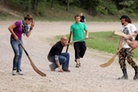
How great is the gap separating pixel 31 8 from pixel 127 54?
30898 mm

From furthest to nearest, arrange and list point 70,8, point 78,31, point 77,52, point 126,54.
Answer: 1. point 70,8
2. point 77,52
3. point 78,31
4. point 126,54

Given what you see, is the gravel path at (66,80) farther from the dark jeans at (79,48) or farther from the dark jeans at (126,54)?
the dark jeans at (126,54)

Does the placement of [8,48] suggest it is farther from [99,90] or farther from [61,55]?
[99,90]

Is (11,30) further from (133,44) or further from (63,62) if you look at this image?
(133,44)

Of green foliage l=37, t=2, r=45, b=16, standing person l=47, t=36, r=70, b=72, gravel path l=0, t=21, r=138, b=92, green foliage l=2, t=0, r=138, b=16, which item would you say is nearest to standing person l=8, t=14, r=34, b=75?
gravel path l=0, t=21, r=138, b=92

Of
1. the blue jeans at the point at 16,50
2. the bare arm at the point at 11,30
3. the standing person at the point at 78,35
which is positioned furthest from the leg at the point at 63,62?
the bare arm at the point at 11,30

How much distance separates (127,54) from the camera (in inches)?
438

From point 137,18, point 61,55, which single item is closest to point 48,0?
point 137,18

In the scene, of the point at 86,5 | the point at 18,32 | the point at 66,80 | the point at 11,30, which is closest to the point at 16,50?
the point at 18,32

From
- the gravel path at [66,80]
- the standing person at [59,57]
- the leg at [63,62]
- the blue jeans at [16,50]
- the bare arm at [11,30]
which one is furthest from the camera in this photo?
the leg at [63,62]

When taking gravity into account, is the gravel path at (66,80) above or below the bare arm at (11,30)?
below

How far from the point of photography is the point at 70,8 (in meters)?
47.5

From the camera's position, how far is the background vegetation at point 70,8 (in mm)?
40594

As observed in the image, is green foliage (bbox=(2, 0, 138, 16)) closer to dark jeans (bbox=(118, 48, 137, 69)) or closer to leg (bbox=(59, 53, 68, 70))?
leg (bbox=(59, 53, 68, 70))
